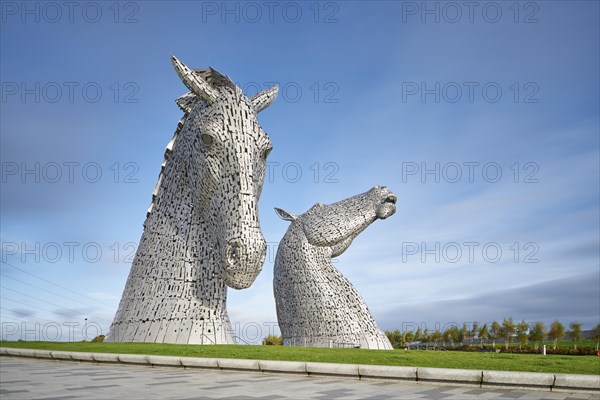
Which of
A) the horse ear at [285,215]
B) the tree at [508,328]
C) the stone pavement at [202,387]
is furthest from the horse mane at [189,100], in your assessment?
the tree at [508,328]

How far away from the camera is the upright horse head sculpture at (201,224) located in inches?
375

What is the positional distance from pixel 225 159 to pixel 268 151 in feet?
3.16

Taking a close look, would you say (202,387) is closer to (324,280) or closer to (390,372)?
(390,372)

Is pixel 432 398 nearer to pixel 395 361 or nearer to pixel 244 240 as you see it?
pixel 395 361

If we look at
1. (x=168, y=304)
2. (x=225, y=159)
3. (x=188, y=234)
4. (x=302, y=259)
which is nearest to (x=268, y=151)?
(x=225, y=159)

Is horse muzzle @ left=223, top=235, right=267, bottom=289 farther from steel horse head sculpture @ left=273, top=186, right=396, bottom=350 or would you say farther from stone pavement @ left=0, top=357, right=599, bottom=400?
steel horse head sculpture @ left=273, top=186, right=396, bottom=350

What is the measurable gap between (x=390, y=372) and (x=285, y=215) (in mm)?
13054

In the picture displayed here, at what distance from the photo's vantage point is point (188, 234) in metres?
10.7

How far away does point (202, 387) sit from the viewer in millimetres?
6777

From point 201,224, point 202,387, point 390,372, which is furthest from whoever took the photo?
point 201,224

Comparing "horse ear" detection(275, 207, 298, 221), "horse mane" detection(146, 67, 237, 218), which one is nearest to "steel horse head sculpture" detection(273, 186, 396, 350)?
"horse ear" detection(275, 207, 298, 221)

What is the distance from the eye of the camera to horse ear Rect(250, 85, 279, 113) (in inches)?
427

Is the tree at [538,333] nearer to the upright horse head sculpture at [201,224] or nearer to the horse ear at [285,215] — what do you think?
the horse ear at [285,215]

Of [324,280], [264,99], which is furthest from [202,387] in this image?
[324,280]
